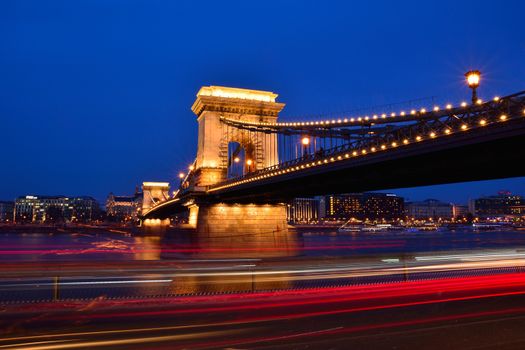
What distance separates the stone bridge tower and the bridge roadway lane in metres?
44.4

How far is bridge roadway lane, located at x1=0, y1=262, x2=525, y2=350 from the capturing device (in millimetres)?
8359

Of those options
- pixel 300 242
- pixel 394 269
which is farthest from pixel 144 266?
pixel 300 242

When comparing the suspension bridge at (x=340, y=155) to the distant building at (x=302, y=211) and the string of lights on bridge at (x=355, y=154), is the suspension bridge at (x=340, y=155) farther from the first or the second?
the distant building at (x=302, y=211)

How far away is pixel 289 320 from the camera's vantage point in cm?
1035

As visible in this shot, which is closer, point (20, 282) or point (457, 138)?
point (20, 282)

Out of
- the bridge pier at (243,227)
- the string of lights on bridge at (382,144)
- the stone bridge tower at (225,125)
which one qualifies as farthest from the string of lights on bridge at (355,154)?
the stone bridge tower at (225,125)

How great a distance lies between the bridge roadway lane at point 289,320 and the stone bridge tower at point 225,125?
44437 mm

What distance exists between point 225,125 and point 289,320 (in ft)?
169

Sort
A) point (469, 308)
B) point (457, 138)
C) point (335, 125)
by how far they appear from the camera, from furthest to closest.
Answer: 1. point (335, 125)
2. point (457, 138)
3. point (469, 308)

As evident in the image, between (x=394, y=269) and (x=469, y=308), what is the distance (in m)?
7.32

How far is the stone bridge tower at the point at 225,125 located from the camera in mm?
58625

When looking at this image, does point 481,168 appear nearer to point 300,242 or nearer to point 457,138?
point 457,138

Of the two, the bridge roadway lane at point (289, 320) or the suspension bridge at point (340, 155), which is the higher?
the suspension bridge at point (340, 155)

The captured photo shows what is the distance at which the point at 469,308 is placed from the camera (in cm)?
1172
